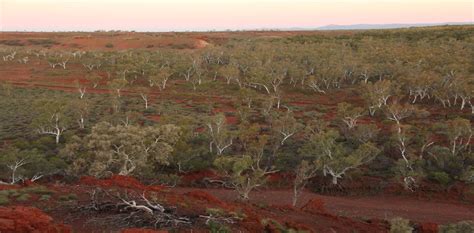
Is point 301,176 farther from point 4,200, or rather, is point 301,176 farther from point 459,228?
point 4,200

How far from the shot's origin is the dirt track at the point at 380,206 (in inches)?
876

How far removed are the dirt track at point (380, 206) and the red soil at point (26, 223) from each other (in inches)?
485

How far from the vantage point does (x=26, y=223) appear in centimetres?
1108

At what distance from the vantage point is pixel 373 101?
1617 inches

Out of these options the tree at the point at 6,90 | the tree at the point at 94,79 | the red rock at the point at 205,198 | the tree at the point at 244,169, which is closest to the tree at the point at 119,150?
the tree at the point at 244,169

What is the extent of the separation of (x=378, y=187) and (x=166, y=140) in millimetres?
13985

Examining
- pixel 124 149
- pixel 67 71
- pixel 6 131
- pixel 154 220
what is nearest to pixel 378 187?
pixel 124 149

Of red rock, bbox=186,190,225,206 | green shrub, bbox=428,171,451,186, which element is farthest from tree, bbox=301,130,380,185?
red rock, bbox=186,190,225,206

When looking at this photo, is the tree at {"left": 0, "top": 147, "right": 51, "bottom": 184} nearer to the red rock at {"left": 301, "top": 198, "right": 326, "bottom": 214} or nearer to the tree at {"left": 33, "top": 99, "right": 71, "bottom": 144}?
the tree at {"left": 33, "top": 99, "right": 71, "bottom": 144}

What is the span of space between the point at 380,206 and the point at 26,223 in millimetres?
19033

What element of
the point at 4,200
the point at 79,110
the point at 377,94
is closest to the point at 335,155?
the point at 377,94

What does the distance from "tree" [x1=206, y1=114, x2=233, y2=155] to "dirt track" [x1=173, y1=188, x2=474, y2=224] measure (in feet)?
14.6

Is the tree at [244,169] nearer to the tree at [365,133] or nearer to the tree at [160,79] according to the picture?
the tree at [365,133]

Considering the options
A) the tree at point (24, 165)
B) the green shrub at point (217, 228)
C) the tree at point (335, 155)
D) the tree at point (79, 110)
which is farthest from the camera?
the tree at point (79, 110)
